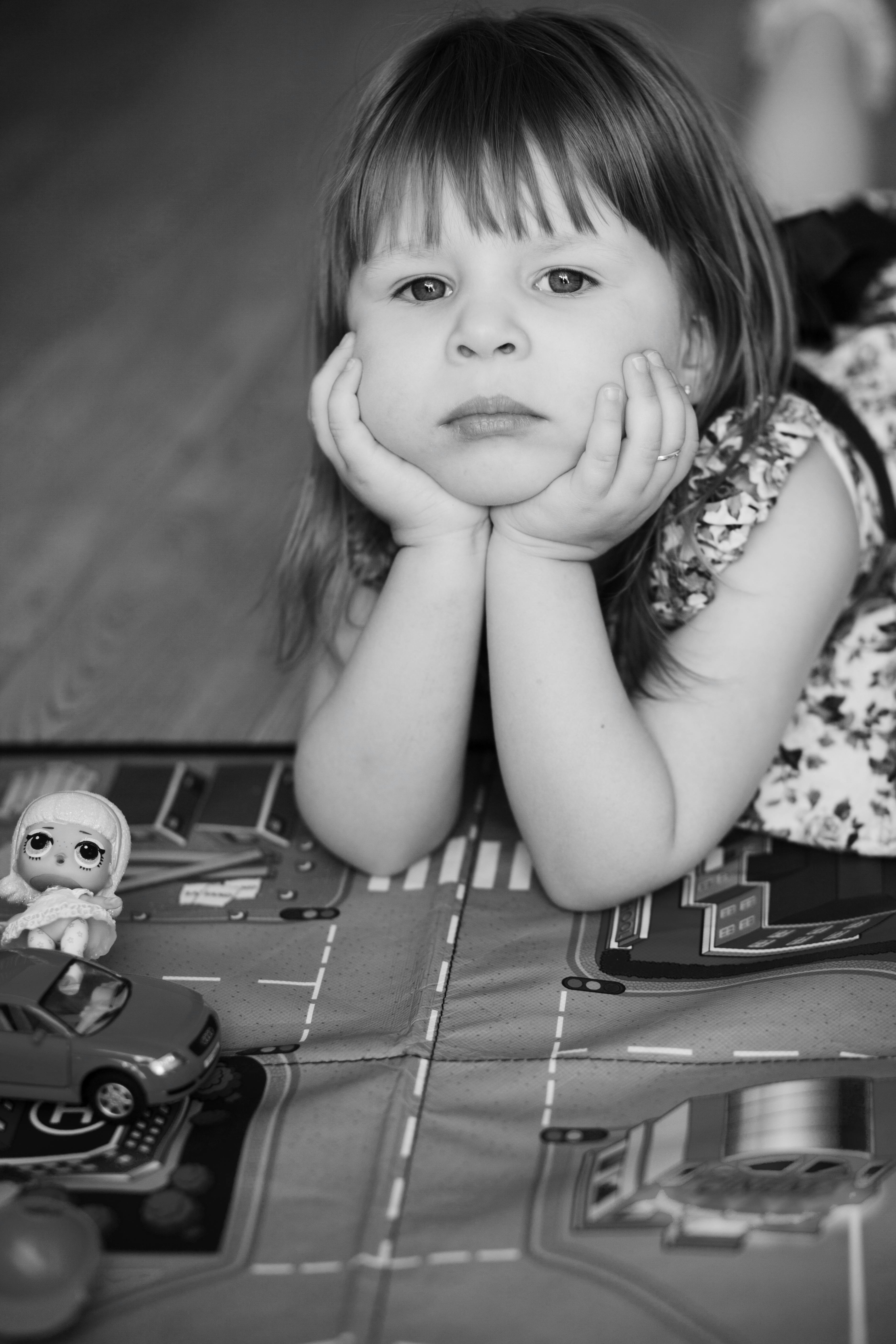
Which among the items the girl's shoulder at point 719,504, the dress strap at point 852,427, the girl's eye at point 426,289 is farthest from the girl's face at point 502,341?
the dress strap at point 852,427

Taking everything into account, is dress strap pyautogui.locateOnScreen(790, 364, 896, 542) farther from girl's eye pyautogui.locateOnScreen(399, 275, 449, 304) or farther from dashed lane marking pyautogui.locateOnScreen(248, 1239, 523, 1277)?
A: dashed lane marking pyautogui.locateOnScreen(248, 1239, 523, 1277)

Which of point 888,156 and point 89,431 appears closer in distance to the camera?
point 89,431

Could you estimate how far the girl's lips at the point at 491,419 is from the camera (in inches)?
34.3

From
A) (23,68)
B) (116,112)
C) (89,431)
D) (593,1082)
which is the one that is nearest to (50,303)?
(89,431)

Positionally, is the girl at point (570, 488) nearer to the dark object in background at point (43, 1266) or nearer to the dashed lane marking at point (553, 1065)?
the dashed lane marking at point (553, 1065)

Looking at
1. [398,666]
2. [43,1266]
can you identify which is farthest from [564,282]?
[43,1266]

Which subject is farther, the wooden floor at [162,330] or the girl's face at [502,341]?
the wooden floor at [162,330]

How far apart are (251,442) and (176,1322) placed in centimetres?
119

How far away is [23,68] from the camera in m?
2.65

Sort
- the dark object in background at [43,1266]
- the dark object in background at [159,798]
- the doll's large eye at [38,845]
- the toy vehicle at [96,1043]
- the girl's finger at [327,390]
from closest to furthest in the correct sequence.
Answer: the dark object in background at [43,1266], the toy vehicle at [96,1043], the doll's large eye at [38,845], the girl's finger at [327,390], the dark object in background at [159,798]

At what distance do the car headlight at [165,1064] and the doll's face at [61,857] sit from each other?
149mm

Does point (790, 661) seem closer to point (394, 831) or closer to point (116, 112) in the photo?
point (394, 831)

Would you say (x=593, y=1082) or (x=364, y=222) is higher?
(x=364, y=222)

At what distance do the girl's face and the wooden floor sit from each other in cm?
19
